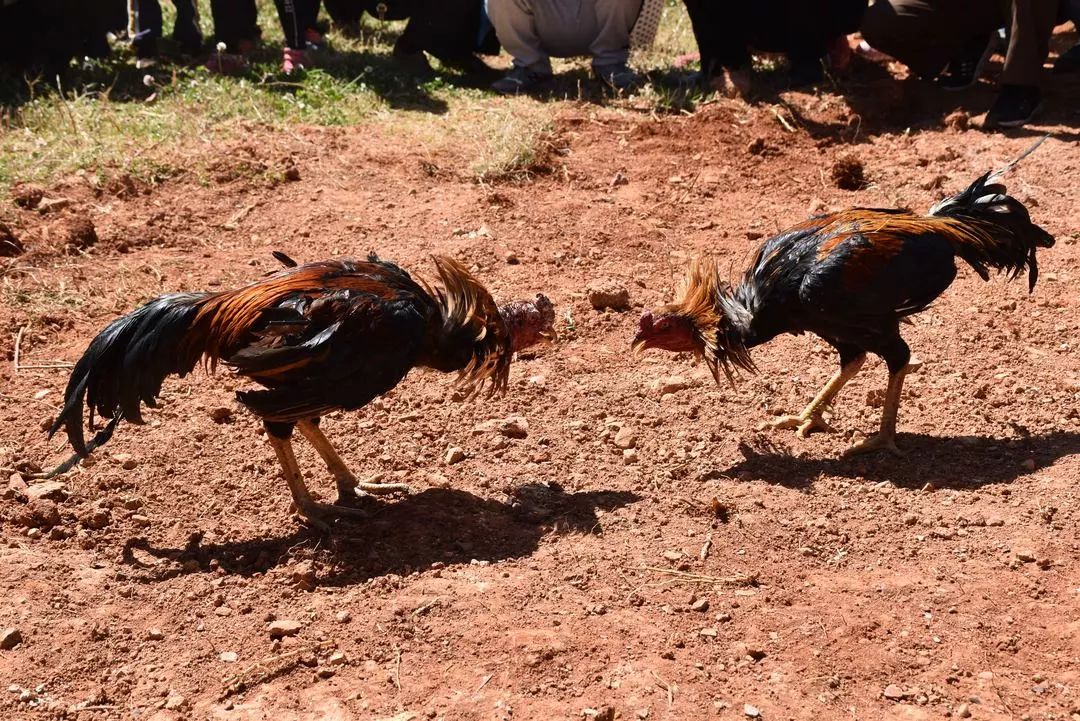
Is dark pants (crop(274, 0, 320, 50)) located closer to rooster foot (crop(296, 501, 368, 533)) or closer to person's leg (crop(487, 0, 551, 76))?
person's leg (crop(487, 0, 551, 76))

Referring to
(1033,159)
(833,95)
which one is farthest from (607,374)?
(833,95)

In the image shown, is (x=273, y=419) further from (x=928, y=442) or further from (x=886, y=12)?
(x=886, y=12)

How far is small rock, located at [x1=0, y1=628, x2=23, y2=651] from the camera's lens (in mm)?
4066

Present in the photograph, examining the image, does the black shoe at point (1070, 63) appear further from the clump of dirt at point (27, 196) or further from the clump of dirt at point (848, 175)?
the clump of dirt at point (27, 196)

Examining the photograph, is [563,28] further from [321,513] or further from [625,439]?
[321,513]

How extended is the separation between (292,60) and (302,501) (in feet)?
21.4

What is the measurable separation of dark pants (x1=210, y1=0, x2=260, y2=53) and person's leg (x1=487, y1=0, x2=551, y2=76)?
109 inches

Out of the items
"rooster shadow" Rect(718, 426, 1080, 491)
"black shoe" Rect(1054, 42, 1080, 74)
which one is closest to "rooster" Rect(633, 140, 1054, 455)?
"rooster shadow" Rect(718, 426, 1080, 491)

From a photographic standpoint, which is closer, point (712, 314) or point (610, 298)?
point (712, 314)

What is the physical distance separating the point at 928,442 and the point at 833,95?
4680 mm

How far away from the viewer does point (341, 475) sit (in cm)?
507

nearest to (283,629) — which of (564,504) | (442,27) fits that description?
(564,504)

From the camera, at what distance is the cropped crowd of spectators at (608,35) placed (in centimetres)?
867

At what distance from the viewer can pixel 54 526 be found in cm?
484
